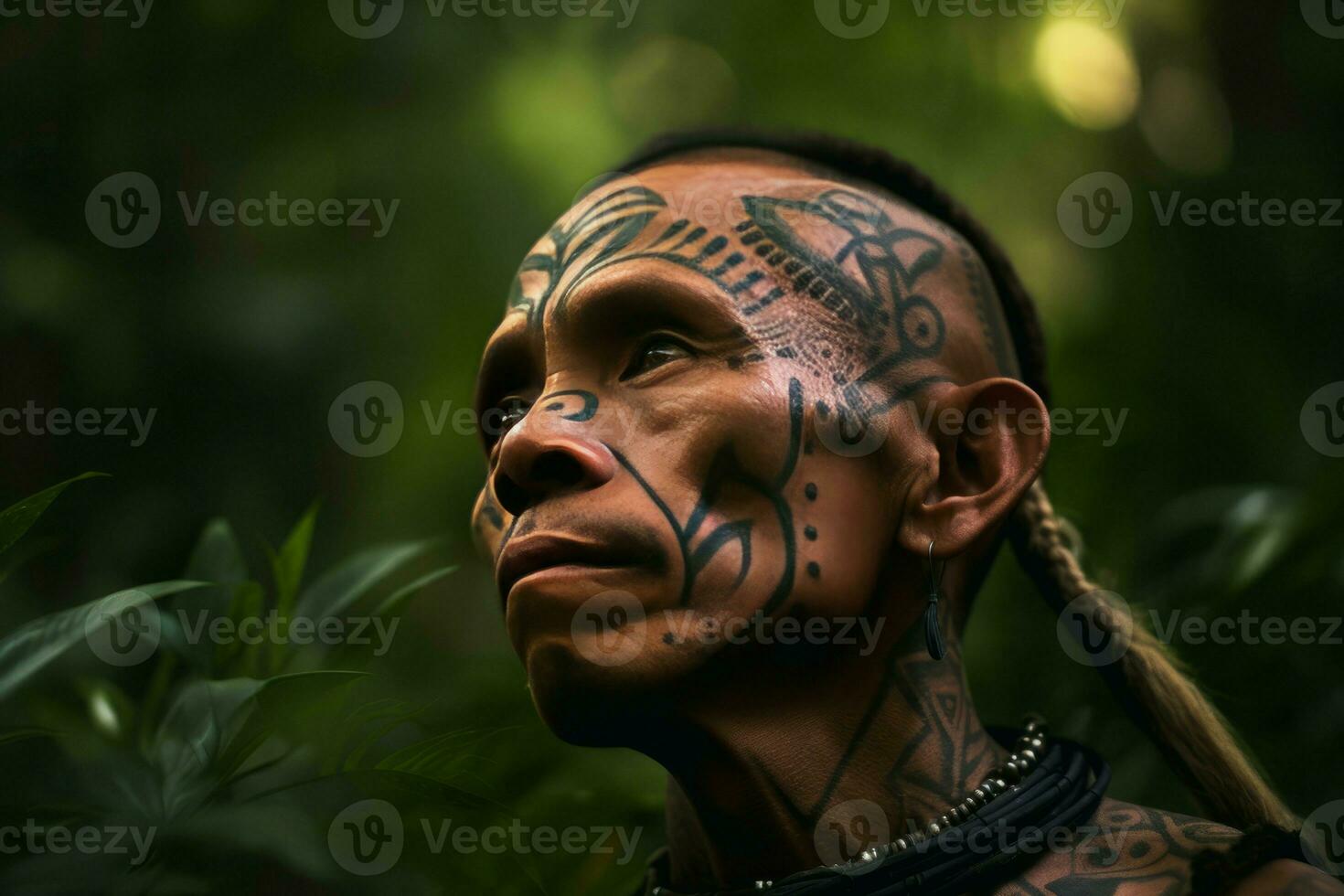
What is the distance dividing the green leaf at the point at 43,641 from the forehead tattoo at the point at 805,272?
2.38 feet

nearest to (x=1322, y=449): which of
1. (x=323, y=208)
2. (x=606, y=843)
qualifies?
(x=606, y=843)

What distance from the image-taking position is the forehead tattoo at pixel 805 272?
1829 millimetres

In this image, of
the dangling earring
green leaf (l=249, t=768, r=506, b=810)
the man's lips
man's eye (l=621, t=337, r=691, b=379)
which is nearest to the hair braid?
the dangling earring

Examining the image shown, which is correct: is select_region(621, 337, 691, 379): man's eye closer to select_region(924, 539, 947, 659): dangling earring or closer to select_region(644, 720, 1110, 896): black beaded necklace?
select_region(924, 539, 947, 659): dangling earring

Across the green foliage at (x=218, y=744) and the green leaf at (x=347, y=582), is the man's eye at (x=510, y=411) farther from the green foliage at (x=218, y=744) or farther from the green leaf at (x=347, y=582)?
the green leaf at (x=347, y=582)

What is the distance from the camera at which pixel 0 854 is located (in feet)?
6.02

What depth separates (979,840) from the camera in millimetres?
1715

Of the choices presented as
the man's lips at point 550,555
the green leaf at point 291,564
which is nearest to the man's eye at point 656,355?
the man's lips at point 550,555

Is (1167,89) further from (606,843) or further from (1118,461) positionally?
(606,843)

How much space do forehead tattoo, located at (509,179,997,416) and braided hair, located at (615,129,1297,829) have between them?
20 centimetres

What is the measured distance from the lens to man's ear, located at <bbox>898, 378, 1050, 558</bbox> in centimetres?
186

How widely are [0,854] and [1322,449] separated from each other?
8.60 ft

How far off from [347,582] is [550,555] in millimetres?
762

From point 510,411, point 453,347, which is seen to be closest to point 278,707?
point 510,411
